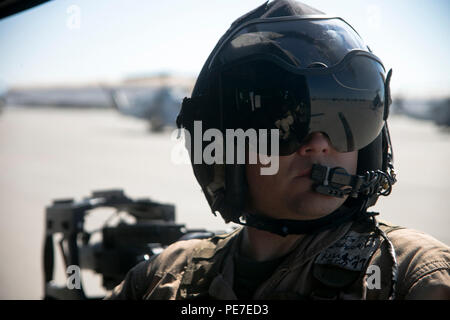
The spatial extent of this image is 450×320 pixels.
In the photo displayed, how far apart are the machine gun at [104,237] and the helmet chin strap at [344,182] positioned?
108cm

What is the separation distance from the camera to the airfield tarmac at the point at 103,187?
491 cm

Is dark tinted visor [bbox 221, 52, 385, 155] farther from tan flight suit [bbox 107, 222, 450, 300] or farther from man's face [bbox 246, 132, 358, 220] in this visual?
tan flight suit [bbox 107, 222, 450, 300]

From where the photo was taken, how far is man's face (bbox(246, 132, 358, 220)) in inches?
52.3

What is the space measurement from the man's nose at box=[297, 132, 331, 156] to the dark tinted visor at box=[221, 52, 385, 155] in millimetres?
18

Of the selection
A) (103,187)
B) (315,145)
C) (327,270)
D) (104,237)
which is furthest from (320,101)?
(103,187)

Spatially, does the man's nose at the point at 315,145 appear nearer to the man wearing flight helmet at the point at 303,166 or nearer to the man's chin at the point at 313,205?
the man wearing flight helmet at the point at 303,166

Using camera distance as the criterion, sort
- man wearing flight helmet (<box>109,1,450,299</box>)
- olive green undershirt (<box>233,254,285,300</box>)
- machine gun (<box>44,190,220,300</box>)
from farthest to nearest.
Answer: machine gun (<box>44,190,220,300</box>) < olive green undershirt (<box>233,254,285,300</box>) < man wearing flight helmet (<box>109,1,450,299</box>)

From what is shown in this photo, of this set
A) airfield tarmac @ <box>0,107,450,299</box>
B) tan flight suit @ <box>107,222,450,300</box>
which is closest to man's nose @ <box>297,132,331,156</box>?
tan flight suit @ <box>107,222,450,300</box>

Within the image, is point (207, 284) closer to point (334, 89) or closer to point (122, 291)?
point (122, 291)

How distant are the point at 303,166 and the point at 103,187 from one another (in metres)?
7.22

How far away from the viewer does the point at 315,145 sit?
136cm

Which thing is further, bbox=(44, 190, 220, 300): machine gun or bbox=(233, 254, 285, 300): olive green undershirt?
bbox=(44, 190, 220, 300): machine gun

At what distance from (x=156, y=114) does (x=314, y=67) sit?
72.4 feet
